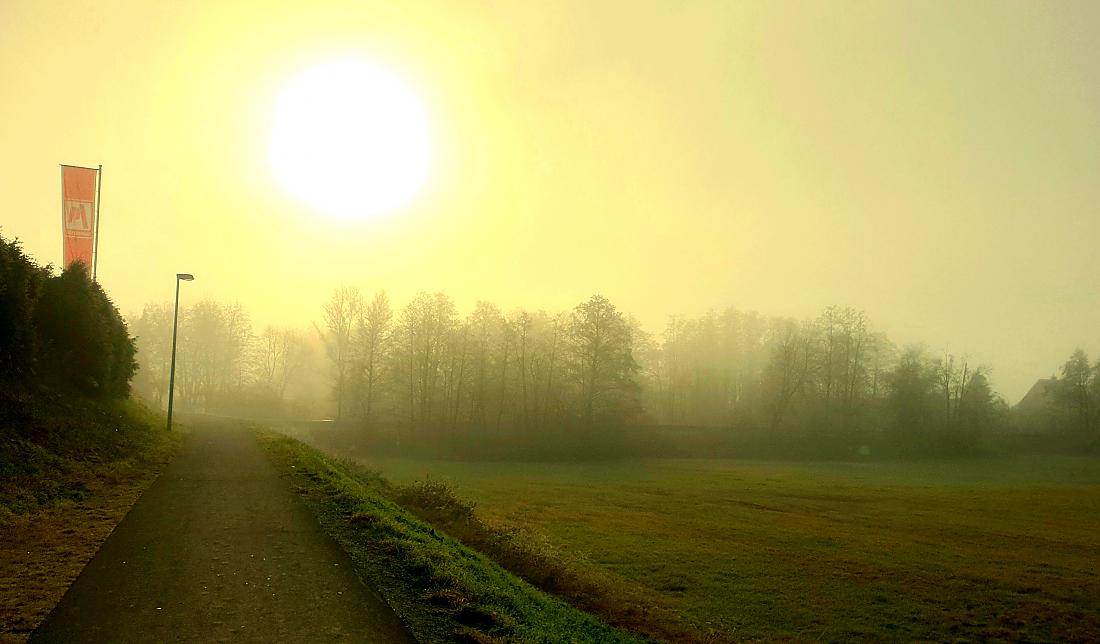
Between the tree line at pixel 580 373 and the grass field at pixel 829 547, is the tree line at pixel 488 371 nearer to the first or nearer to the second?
the tree line at pixel 580 373

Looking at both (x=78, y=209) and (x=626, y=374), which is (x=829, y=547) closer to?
(x=78, y=209)

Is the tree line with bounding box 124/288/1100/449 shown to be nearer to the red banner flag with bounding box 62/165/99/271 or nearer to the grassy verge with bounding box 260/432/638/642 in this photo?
the red banner flag with bounding box 62/165/99/271

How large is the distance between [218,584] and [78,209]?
34.3m

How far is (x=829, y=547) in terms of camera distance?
2580 cm

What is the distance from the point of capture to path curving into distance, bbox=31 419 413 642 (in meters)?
8.09

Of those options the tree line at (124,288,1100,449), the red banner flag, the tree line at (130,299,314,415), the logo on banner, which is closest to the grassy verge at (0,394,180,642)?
the red banner flag

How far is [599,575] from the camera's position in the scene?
62.5 ft

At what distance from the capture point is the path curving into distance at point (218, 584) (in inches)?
319

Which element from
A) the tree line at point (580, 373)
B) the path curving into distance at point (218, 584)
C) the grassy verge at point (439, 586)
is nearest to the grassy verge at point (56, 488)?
the path curving into distance at point (218, 584)

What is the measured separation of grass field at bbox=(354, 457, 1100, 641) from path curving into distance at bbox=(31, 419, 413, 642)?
9.76m

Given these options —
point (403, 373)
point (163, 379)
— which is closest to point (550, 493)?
point (403, 373)

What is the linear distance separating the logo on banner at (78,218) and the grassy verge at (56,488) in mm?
12635

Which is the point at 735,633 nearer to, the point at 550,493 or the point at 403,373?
the point at 550,493

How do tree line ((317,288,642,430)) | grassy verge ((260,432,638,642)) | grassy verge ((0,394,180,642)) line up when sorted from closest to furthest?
grassy verge ((260,432,638,642)) < grassy verge ((0,394,180,642)) < tree line ((317,288,642,430))
